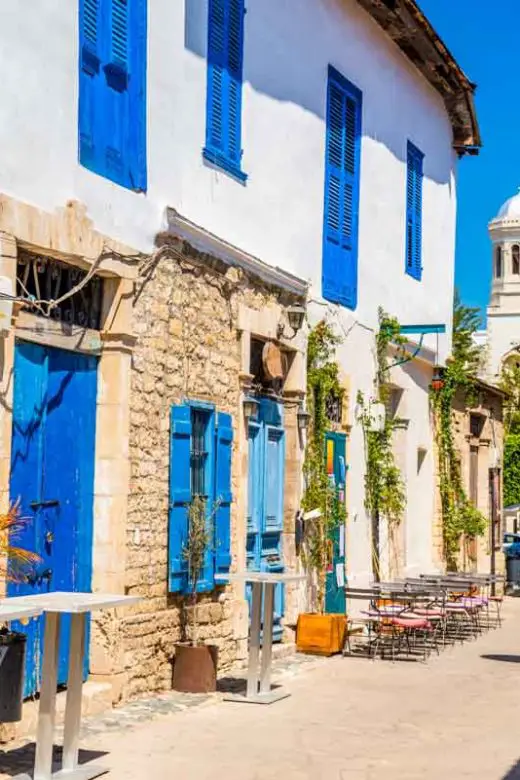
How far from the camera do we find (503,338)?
57.3 m

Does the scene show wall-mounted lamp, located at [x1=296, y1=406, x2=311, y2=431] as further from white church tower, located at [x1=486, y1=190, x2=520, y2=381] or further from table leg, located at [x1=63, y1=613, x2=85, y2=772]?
white church tower, located at [x1=486, y1=190, x2=520, y2=381]

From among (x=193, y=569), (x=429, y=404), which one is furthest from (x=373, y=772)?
(x=429, y=404)

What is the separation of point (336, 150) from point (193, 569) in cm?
559

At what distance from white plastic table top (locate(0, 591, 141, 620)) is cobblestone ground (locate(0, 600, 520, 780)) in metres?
0.91

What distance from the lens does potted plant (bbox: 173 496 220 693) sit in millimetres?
9453

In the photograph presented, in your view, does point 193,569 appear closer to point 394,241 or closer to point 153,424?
point 153,424

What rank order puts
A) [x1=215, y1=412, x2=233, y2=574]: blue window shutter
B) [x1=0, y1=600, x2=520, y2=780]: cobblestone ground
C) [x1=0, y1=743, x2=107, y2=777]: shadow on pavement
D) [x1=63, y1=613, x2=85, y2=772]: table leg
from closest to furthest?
[x1=63, y1=613, x2=85, y2=772]: table leg < [x1=0, y1=743, x2=107, y2=777]: shadow on pavement < [x1=0, y1=600, x2=520, y2=780]: cobblestone ground < [x1=215, y1=412, x2=233, y2=574]: blue window shutter

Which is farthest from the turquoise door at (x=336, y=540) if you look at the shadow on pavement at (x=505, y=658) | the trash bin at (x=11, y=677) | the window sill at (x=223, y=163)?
the trash bin at (x=11, y=677)

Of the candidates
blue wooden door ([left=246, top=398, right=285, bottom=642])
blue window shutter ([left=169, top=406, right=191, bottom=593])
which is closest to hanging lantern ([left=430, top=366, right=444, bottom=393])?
blue wooden door ([left=246, top=398, right=285, bottom=642])

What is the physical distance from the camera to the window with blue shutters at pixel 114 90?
8.42 meters

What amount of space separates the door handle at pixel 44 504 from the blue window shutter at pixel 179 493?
135cm

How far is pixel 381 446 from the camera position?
14.9 m

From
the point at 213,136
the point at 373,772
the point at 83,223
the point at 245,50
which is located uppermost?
the point at 245,50

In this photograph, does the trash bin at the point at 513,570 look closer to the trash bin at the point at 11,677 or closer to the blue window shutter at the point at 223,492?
the blue window shutter at the point at 223,492
